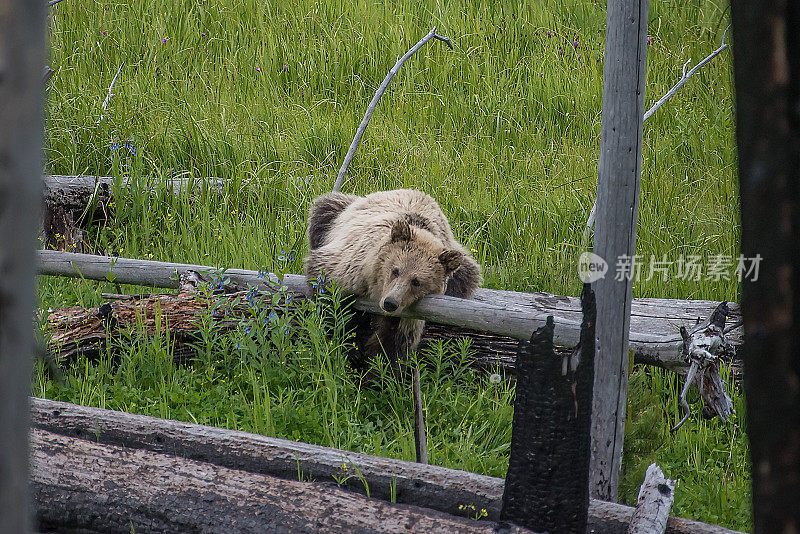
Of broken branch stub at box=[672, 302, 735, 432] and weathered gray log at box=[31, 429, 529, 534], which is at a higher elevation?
broken branch stub at box=[672, 302, 735, 432]

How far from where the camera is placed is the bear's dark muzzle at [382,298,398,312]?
4.27 m

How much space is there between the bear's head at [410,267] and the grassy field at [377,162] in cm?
51

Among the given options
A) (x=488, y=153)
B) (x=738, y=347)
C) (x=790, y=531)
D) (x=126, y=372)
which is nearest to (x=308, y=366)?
(x=126, y=372)

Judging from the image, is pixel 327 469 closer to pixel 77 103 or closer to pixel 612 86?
pixel 612 86

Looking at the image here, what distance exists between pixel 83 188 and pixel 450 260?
4.25 m

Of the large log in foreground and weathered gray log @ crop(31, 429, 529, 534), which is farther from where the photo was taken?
the large log in foreground

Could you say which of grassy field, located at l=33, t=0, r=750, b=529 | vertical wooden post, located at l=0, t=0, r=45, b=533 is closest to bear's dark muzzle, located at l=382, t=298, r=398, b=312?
grassy field, located at l=33, t=0, r=750, b=529

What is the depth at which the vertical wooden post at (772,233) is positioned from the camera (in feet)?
4.07

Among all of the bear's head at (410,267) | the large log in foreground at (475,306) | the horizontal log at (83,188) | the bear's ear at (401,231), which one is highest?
the horizontal log at (83,188)

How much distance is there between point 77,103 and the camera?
8.45 m

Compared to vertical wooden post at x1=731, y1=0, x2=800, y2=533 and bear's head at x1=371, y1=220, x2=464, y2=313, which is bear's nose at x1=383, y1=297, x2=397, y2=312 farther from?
vertical wooden post at x1=731, y1=0, x2=800, y2=533

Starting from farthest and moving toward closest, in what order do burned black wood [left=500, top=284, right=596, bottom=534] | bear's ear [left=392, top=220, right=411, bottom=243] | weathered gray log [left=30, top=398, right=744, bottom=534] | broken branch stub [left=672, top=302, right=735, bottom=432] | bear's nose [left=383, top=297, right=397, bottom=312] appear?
bear's ear [left=392, top=220, right=411, bottom=243], bear's nose [left=383, top=297, right=397, bottom=312], broken branch stub [left=672, top=302, right=735, bottom=432], weathered gray log [left=30, top=398, right=744, bottom=534], burned black wood [left=500, top=284, right=596, bottom=534]

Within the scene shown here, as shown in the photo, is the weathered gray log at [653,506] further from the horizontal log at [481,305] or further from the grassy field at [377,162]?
the horizontal log at [481,305]

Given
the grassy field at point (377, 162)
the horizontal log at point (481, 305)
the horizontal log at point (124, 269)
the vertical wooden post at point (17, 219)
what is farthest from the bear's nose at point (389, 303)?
the vertical wooden post at point (17, 219)
